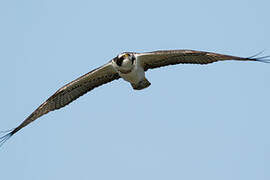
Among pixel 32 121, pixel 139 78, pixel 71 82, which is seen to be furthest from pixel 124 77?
pixel 32 121

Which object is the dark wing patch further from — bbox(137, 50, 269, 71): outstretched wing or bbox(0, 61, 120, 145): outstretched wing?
bbox(137, 50, 269, 71): outstretched wing

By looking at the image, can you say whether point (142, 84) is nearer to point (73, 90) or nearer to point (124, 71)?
point (124, 71)

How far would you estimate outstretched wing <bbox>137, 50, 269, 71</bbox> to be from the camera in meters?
15.8

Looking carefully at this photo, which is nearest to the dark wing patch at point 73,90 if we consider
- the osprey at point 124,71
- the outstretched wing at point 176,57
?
the osprey at point 124,71

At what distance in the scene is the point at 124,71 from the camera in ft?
53.5

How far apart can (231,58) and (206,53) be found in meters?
0.81

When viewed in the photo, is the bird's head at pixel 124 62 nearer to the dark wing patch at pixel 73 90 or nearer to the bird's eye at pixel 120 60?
the bird's eye at pixel 120 60

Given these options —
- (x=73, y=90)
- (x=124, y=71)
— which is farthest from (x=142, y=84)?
(x=73, y=90)

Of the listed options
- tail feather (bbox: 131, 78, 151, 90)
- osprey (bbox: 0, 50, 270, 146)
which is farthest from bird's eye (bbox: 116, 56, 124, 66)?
tail feather (bbox: 131, 78, 151, 90)

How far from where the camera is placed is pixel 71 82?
1712cm

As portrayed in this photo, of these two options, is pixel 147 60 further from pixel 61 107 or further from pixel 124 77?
pixel 61 107

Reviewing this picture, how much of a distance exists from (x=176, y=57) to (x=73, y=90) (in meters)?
3.36

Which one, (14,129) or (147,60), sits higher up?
(147,60)

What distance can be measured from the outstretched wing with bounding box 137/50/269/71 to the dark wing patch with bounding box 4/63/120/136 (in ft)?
3.70
